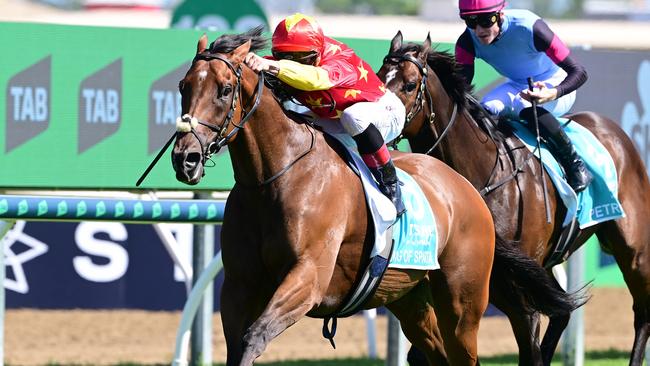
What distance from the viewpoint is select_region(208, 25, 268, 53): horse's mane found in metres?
4.54

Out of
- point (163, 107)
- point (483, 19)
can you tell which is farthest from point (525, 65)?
point (163, 107)

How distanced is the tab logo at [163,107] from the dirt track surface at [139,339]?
1.68 metres

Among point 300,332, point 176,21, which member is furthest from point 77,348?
point 176,21

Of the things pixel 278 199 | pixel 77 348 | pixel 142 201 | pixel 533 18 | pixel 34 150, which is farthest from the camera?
pixel 77 348

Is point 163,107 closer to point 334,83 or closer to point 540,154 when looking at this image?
point 540,154

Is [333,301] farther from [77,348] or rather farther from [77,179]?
[77,348]

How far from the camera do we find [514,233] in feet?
19.9

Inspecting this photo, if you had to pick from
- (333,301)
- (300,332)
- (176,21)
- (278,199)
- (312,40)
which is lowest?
(300,332)

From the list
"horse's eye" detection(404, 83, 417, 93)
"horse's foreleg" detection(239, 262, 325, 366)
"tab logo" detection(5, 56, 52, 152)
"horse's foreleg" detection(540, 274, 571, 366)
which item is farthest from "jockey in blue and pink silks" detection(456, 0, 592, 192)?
"tab logo" detection(5, 56, 52, 152)

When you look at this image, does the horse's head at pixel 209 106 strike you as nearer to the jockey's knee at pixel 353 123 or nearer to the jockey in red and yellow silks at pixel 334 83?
the jockey in red and yellow silks at pixel 334 83

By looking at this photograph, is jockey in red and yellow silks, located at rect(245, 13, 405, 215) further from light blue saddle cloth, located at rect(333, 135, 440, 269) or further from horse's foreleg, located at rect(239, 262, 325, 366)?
horse's foreleg, located at rect(239, 262, 325, 366)

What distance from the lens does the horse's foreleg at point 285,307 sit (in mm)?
4316

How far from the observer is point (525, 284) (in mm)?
5766

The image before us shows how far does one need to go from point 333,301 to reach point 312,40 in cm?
101
